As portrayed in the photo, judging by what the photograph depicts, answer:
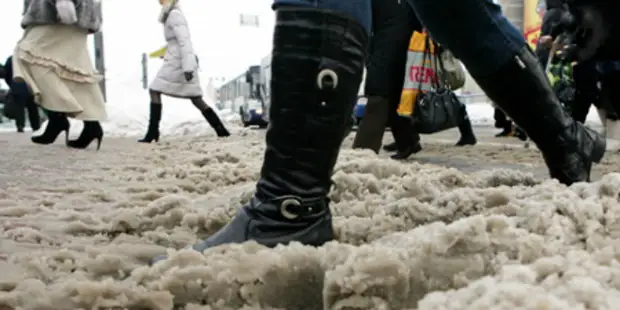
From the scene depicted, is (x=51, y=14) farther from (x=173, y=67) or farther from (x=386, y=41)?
(x=386, y=41)

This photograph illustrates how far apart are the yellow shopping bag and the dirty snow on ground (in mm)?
2493

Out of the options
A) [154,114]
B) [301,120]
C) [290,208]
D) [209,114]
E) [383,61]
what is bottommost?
[209,114]

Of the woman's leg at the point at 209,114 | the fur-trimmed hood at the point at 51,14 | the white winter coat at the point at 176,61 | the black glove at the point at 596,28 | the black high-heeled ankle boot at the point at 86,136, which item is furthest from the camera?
the woman's leg at the point at 209,114

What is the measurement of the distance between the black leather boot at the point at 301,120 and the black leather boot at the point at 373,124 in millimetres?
2676

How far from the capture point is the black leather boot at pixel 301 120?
4.62ft

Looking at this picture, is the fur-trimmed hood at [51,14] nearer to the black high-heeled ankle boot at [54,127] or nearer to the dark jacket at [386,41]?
the black high-heeled ankle boot at [54,127]

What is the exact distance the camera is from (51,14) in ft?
18.1

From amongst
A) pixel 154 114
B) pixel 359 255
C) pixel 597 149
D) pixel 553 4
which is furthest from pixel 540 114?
pixel 154 114

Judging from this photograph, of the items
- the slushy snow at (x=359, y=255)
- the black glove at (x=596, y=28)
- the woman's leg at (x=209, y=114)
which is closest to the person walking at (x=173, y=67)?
the woman's leg at (x=209, y=114)

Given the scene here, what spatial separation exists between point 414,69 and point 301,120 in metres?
3.37

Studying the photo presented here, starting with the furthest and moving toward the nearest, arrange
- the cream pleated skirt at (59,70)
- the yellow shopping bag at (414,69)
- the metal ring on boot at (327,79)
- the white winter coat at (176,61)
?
the white winter coat at (176,61)
the cream pleated skirt at (59,70)
the yellow shopping bag at (414,69)
the metal ring on boot at (327,79)

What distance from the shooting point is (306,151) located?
4.64 ft

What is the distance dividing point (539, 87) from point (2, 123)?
15.4 meters

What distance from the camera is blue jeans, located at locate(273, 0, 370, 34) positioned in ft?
4.61
